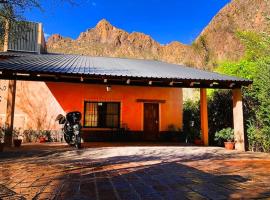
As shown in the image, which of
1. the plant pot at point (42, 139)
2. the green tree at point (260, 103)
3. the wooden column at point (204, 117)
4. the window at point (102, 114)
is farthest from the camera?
the window at point (102, 114)

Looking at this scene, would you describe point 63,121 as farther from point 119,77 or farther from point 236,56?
point 236,56

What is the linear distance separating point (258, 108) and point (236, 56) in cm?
3192

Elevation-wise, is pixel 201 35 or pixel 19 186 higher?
pixel 201 35

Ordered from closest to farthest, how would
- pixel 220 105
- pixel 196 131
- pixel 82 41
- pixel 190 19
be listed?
pixel 220 105 → pixel 196 131 → pixel 190 19 → pixel 82 41

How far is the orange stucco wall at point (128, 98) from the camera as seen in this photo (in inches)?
519

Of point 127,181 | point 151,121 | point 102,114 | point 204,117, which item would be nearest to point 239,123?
point 204,117

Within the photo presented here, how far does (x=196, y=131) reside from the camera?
13930 mm

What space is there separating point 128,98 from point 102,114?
4.98 feet

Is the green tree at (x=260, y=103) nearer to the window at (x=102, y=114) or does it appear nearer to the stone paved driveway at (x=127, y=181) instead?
the stone paved driveway at (x=127, y=181)

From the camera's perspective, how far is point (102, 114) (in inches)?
537

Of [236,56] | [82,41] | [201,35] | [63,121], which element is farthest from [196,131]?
[82,41]

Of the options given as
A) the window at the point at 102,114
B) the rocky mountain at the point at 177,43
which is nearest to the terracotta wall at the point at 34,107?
the window at the point at 102,114

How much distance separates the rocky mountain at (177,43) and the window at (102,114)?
25.5 metres

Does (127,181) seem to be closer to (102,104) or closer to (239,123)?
(239,123)
